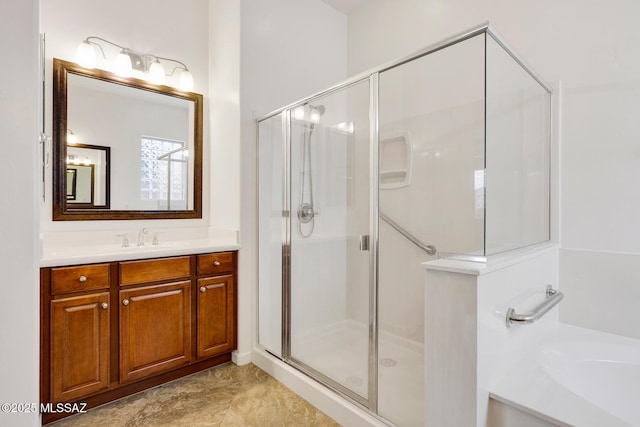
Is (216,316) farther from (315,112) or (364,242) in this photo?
(315,112)

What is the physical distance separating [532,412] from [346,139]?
1869mm

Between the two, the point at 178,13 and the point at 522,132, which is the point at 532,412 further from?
the point at 178,13

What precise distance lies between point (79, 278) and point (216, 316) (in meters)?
0.90

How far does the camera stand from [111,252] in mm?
2002

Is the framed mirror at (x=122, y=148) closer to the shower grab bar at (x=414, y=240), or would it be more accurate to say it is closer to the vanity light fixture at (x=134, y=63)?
the vanity light fixture at (x=134, y=63)

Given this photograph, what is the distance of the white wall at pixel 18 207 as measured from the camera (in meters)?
1.24

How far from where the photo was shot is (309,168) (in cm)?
247

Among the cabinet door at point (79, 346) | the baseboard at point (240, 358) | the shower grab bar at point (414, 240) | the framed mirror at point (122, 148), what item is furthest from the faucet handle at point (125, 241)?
the shower grab bar at point (414, 240)

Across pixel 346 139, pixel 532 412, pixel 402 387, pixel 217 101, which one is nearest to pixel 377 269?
pixel 402 387

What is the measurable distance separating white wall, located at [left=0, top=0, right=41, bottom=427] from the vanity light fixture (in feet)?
3.23

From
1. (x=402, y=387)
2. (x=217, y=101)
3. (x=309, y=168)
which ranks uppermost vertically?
(x=217, y=101)

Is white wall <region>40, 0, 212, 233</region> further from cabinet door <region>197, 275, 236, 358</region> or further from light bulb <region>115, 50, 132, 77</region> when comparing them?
cabinet door <region>197, 275, 236, 358</region>

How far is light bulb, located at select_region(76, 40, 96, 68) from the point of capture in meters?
2.15

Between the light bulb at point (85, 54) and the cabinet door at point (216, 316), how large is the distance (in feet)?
5.38
